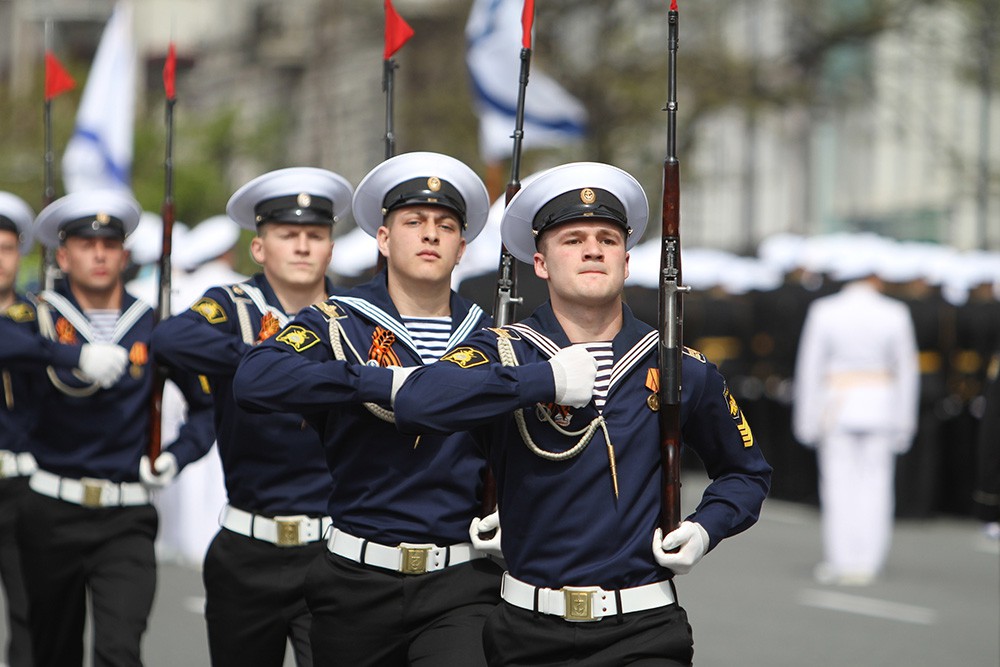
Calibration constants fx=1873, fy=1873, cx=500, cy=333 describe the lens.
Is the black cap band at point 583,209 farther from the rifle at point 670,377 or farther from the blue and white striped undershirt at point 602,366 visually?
the blue and white striped undershirt at point 602,366

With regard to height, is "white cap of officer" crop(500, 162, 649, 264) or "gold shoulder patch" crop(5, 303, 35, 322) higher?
"white cap of officer" crop(500, 162, 649, 264)

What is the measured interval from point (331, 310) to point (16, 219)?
3.49 meters

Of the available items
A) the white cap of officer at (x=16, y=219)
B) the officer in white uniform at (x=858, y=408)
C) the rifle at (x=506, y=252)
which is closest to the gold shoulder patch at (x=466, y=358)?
the rifle at (x=506, y=252)

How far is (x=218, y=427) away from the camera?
6527 millimetres

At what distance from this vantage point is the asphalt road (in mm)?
9461

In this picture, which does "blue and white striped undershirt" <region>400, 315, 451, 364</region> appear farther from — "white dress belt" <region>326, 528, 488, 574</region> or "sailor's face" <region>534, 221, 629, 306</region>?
"sailor's face" <region>534, 221, 629, 306</region>

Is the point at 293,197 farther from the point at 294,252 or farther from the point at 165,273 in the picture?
the point at 165,273

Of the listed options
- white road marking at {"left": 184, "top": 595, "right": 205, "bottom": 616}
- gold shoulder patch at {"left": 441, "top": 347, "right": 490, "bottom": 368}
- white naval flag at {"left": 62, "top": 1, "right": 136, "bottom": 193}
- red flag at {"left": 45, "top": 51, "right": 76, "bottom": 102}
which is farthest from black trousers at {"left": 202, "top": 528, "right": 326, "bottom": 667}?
white naval flag at {"left": 62, "top": 1, "right": 136, "bottom": 193}

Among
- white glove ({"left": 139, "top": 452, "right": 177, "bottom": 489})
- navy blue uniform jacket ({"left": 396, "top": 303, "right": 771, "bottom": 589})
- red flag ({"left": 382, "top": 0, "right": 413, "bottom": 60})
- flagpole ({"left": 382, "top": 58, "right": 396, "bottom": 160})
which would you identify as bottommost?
white glove ({"left": 139, "top": 452, "right": 177, "bottom": 489})

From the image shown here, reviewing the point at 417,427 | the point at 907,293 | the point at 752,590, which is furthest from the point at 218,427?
the point at 907,293

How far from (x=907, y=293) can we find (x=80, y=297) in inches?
355

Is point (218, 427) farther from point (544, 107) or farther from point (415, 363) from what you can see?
point (544, 107)

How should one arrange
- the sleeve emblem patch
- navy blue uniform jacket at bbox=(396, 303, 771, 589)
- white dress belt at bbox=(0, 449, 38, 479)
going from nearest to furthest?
1. navy blue uniform jacket at bbox=(396, 303, 771, 589)
2. the sleeve emblem patch
3. white dress belt at bbox=(0, 449, 38, 479)

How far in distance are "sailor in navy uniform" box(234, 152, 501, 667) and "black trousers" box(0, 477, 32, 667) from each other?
8.35 ft
